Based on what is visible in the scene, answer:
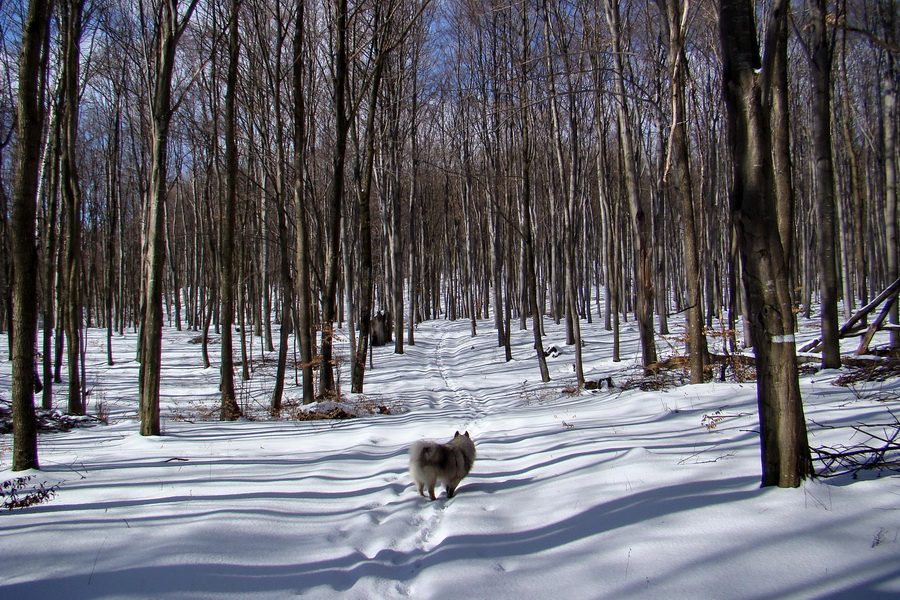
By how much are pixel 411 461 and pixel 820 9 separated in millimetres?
10399

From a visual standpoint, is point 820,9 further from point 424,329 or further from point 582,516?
point 424,329

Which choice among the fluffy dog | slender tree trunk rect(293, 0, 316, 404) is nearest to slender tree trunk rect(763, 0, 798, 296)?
the fluffy dog

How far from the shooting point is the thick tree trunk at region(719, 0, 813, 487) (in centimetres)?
345

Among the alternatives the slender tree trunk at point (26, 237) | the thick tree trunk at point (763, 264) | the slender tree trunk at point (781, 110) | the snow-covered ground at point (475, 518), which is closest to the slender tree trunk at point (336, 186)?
the snow-covered ground at point (475, 518)

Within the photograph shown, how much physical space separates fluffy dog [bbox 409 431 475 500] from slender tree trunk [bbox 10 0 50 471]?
356cm

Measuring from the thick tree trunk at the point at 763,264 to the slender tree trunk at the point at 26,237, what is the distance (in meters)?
5.79

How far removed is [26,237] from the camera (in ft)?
15.9

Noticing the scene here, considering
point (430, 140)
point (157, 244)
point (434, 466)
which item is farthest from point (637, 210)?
point (430, 140)

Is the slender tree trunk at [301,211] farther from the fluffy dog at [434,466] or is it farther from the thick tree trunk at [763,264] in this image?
the thick tree trunk at [763,264]

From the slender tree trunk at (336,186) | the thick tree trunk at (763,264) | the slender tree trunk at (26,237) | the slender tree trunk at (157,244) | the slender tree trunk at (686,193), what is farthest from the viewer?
the slender tree trunk at (336,186)

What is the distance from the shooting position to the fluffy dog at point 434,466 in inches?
180

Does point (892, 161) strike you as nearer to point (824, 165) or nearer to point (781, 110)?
point (824, 165)

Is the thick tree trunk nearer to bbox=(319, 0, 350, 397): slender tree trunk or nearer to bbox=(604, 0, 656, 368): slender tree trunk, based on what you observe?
bbox=(604, 0, 656, 368): slender tree trunk

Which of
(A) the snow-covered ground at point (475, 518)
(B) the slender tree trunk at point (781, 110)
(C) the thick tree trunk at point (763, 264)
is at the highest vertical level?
(B) the slender tree trunk at point (781, 110)
